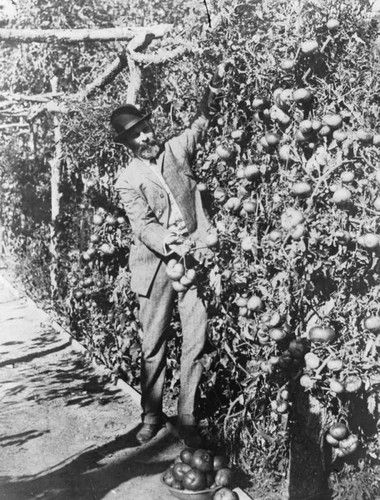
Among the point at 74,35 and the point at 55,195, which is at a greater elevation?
the point at 74,35

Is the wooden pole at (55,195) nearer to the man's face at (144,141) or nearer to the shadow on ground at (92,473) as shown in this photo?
the man's face at (144,141)

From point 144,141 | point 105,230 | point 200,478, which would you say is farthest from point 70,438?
point 144,141

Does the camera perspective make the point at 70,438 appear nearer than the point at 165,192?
No

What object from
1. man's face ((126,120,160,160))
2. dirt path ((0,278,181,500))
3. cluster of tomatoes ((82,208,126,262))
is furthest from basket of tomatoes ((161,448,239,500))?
cluster of tomatoes ((82,208,126,262))

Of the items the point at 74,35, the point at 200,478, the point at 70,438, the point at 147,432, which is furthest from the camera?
the point at 74,35

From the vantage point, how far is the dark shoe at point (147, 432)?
3936mm

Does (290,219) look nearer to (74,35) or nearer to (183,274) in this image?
(183,274)

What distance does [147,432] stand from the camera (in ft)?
13.0

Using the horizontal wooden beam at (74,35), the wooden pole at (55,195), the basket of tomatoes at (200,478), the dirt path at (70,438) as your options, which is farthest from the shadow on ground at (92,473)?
the wooden pole at (55,195)

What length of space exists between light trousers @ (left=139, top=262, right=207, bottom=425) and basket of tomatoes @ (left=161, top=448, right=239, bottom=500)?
51 cm

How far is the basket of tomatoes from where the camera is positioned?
10.0ft

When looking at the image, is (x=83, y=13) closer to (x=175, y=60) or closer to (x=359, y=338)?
(x=175, y=60)

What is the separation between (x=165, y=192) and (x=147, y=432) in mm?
1611

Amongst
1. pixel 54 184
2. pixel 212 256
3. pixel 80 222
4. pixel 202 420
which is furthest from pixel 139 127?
pixel 54 184
